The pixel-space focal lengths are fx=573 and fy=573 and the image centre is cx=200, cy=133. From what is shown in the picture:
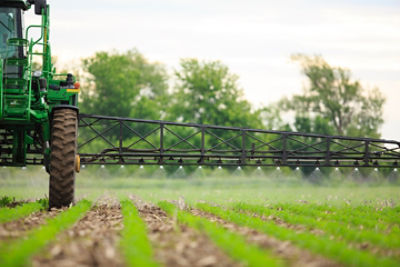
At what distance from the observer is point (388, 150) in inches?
661

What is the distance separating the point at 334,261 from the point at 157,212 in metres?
6.52

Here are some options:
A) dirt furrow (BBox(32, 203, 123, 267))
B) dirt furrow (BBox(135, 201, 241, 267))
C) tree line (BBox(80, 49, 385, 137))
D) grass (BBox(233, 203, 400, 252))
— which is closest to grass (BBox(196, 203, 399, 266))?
grass (BBox(233, 203, 400, 252))

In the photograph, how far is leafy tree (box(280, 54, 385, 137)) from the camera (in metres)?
43.1

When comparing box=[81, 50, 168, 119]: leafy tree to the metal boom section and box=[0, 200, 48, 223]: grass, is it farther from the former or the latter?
box=[0, 200, 48, 223]: grass

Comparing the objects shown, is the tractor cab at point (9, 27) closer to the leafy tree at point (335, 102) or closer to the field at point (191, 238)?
the field at point (191, 238)

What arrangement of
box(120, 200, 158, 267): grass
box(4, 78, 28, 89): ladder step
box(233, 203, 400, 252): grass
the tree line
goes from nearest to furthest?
1. box(120, 200, 158, 267): grass
2. box(233, 203, 400, 252): grass
3. box(4, 78, 28, 89): ladder step
4. the tree line

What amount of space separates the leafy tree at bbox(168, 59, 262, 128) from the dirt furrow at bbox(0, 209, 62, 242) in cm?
3145

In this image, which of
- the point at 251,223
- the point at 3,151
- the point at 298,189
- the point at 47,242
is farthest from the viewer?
the point at 298,189

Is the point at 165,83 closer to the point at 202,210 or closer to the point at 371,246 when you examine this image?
the point at 202,210

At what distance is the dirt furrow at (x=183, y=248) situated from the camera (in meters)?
5.86

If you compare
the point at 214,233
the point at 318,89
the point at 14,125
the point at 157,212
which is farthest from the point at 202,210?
the point at 318,89

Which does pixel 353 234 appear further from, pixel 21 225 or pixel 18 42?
pixel 18 42

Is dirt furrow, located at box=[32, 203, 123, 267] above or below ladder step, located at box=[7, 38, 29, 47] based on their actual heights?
below

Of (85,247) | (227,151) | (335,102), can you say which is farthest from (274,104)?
(85,247)
